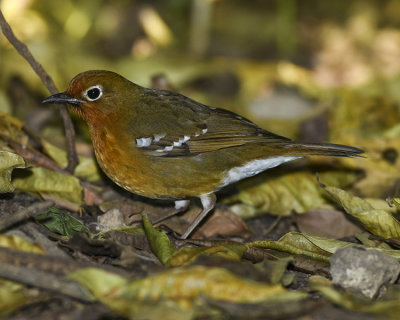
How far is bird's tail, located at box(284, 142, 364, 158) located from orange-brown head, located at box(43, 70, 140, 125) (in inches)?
54.6

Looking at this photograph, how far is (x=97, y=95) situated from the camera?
4918mm

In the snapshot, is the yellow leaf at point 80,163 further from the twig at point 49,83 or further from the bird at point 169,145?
the bird at point 169,145

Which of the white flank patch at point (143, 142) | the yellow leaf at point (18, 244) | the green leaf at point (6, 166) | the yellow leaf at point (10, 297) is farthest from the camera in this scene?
the white flank patch at point (143, 142)

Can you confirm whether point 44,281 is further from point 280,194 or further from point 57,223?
point 280,194

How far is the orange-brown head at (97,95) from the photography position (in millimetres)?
4812

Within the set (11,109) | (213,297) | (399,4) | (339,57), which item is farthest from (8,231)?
(399,4)

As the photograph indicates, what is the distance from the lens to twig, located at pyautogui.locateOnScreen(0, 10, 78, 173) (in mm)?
4660

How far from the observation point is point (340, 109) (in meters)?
7.27

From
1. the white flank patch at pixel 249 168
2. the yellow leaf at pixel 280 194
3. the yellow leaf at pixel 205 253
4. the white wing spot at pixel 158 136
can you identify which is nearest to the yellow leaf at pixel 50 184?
the white wing spot at pixel 158 136

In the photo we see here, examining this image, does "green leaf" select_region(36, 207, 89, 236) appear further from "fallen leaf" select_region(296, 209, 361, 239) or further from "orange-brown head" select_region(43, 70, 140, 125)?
"fallen leaf" select_region(296, 209, 361, 239)

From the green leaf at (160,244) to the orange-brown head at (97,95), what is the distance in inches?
52.0

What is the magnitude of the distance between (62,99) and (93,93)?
260 mm

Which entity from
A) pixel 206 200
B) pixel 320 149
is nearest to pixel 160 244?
pixel 206 200

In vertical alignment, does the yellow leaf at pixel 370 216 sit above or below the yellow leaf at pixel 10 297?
above
